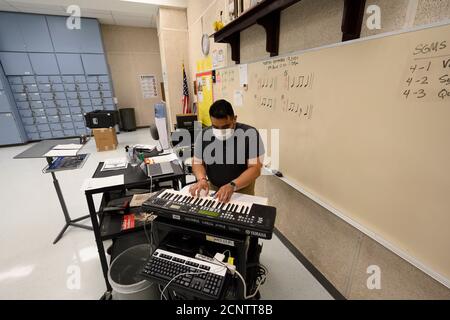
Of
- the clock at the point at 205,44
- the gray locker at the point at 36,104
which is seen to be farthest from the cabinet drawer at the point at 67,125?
the clock at the point at 205,44

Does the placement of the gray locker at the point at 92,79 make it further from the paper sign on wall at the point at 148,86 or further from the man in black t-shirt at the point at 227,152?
the man in black t-shirt at the point at 227,152

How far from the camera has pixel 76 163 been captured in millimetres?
1925

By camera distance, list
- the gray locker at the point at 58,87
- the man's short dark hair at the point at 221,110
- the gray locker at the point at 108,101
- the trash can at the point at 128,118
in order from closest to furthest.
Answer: the man's short dark hair at the point at 221,110, the gray locker at the point at 58,87, the gray locker at the point at 108,101, the trash can at the point at 128,118

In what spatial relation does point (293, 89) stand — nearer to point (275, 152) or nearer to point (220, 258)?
point (275, 152)

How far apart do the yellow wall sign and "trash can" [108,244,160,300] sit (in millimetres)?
2168

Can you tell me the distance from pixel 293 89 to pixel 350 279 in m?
1.26

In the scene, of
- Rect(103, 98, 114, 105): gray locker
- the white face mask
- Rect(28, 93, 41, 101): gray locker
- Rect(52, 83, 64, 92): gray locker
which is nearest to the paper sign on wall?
Rect(103, 98, 114, 105): gray locker

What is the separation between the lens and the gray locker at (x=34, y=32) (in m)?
4.77

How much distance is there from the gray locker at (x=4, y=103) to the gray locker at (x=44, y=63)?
837 millimetres

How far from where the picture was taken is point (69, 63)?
17.3ft

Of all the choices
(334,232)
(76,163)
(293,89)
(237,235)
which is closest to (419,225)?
(334,232)

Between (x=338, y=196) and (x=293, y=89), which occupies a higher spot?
(x=293, y=89)

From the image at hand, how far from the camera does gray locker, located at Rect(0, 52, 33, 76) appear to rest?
4.78m

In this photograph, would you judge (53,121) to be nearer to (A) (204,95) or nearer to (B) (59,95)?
(B) (59,95)
